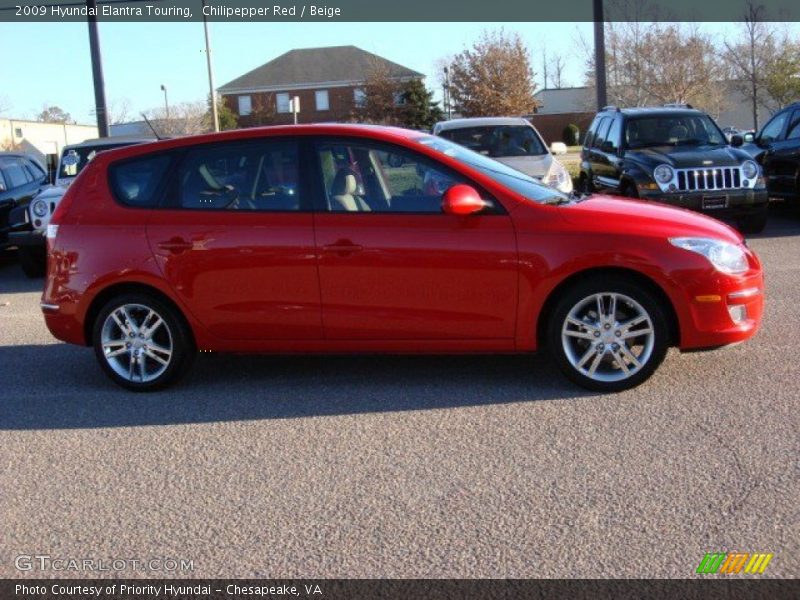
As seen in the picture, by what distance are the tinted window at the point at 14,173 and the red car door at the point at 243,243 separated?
8904 millimetres

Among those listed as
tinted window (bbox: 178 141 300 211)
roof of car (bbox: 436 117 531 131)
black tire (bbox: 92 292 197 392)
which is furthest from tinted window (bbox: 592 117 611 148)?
black tire (bbox: 92 292 197 392)

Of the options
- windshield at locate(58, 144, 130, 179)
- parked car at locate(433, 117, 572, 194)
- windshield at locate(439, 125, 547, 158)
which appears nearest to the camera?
parked car at locate(433, 117, 572, 194)

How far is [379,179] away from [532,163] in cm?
712

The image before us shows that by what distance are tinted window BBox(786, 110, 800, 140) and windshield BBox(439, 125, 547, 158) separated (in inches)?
155

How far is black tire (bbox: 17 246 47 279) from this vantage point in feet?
39.7

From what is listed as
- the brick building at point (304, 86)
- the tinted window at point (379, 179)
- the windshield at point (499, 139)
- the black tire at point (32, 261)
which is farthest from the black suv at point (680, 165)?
the brick building at point (304, 86)

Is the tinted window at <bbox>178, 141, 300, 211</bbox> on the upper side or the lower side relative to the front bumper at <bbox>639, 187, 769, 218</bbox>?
upper

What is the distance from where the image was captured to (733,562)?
3.44 m

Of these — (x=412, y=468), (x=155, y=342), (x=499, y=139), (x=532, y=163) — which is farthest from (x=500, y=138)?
(x=412, y=468)

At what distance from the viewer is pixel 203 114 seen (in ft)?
196

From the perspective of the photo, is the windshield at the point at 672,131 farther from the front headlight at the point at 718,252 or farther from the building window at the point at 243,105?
the building window at the point at 243,105

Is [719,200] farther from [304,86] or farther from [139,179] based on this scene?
[304,86]

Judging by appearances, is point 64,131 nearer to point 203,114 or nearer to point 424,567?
point 203,114

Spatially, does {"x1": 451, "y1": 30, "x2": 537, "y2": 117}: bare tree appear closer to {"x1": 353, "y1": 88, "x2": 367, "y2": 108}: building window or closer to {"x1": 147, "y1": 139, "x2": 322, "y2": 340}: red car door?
{"x1": 353, "y1": 88, "x2": 367, "y2": 108}: building window
